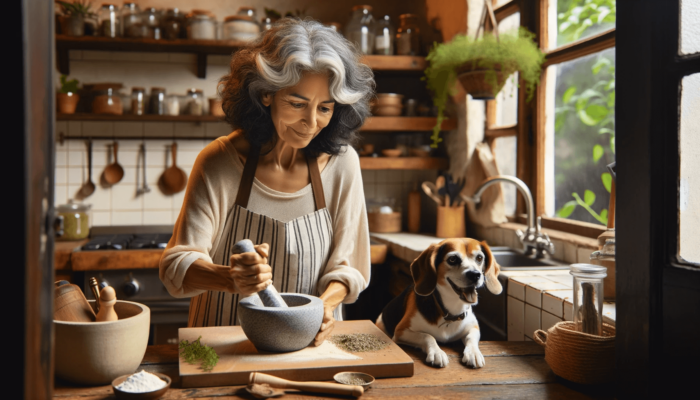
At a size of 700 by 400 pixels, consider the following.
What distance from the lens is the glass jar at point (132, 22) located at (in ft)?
10.7

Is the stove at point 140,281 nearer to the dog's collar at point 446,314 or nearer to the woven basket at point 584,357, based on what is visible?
the dog's collar at point 446,314

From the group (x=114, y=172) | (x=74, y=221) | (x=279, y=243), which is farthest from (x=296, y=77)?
(x=114, y=172)

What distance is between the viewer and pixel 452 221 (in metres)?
3.13

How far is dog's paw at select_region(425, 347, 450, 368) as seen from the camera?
1148 millimetres

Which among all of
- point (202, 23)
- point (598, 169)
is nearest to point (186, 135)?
point (202, 23)

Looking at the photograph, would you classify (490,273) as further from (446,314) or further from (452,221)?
(452,221)

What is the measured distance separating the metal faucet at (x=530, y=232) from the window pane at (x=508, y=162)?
1.68 feet

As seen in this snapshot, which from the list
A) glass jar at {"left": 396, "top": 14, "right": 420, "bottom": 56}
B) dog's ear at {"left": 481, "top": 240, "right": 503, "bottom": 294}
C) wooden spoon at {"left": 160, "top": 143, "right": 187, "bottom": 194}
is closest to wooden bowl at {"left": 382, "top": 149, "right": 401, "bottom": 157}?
glass jar at {"left": 396, "top": 14, "right": 420, "bottom": 56}

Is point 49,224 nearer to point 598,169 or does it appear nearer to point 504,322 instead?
point 504,322

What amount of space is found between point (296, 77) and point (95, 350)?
0.73 m

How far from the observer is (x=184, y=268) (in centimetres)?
132

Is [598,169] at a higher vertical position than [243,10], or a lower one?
lower

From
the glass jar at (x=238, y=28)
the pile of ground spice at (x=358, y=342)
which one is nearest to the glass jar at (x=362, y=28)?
the glass jar at (x=238, y=28)

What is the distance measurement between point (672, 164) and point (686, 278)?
16 cm
